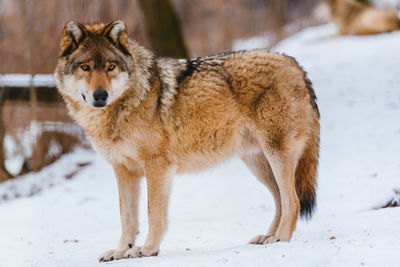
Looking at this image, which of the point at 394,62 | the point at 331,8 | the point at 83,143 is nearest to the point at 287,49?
the point at 331,8

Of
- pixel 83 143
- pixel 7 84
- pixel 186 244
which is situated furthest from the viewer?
pixel 83 143

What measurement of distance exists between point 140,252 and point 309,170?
1781 millimetres

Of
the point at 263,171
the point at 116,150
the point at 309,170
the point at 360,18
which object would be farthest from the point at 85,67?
the point at 360,18

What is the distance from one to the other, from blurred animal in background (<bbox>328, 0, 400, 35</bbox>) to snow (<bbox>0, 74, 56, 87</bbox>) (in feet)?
29.5

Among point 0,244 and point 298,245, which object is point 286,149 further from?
point 0,244

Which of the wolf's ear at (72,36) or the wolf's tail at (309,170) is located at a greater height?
the wolf's ear at (72,36)

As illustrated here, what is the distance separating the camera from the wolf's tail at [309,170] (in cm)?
458

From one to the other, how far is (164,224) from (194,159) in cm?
66

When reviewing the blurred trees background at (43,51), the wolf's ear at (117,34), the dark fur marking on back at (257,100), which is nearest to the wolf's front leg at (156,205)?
the dark fur marking on back at (257,100)

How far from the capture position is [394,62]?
394 inches

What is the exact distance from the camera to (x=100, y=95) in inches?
153

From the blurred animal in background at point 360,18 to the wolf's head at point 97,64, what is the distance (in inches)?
413

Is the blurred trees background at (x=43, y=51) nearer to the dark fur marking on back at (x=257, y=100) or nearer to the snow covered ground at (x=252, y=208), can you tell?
the snow covered ground at (x=252, y=208)

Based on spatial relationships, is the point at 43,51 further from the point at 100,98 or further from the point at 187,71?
the point at 100,98
